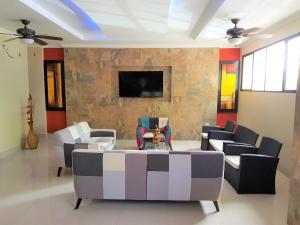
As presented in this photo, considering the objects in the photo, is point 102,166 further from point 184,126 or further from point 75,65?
point 75,65

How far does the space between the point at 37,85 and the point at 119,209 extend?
5508 mm

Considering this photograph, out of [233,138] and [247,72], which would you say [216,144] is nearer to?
[233,138]

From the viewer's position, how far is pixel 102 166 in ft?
8.68

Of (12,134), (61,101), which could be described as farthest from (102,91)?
(12,134)

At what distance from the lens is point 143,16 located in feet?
13.3

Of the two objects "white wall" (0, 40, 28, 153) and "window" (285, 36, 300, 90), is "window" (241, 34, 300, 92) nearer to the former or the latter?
"window" (285, 36, 300, 90)

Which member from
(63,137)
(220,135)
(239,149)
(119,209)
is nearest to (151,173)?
(119,209)

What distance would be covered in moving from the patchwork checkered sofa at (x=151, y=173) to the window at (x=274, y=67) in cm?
245

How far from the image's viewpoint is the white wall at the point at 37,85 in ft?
22.0

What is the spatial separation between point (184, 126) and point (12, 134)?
4518mm

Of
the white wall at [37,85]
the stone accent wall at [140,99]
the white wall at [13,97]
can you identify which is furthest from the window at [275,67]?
the white wall at [37,85]

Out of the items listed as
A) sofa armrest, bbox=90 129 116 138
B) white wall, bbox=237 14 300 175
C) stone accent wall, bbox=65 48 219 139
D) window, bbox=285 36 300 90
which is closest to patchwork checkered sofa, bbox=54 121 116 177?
sofa armrest, bbox=90 129 116 138

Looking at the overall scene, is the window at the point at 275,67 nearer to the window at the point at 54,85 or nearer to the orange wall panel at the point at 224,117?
the orange wall panel at the point at 224,117

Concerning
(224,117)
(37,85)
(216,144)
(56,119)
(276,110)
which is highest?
(37,85)
